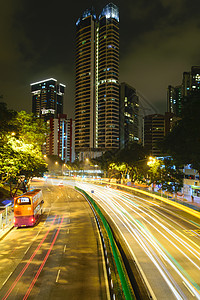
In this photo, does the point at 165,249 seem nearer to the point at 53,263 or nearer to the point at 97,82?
the point at 53,263

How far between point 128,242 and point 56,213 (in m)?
14.7

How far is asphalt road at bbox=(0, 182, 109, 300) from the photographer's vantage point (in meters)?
Result: 10.6

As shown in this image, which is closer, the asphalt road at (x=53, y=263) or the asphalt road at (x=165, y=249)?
the asphalt road at (x=53, y=263)

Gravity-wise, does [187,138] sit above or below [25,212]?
above

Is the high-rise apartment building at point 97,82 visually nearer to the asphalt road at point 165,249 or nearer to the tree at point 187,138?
the tree at point 187,138

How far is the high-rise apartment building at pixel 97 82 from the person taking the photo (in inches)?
6358

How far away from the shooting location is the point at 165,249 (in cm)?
1595

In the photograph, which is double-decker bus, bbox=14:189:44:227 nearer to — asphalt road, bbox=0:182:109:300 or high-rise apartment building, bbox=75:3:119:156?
asphalt road, bbox=0:182:109:300

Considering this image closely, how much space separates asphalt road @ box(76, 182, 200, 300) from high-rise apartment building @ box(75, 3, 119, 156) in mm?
134083

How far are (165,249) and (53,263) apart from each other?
8.30 meters

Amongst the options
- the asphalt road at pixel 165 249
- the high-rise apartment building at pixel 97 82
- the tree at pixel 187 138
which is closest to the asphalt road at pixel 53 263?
the asphalt road at pixel 165 249

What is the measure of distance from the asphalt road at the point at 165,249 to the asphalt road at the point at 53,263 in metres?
2.74

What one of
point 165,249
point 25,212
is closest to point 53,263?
point 165,249

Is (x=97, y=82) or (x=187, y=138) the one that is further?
(x=97, y=82)
